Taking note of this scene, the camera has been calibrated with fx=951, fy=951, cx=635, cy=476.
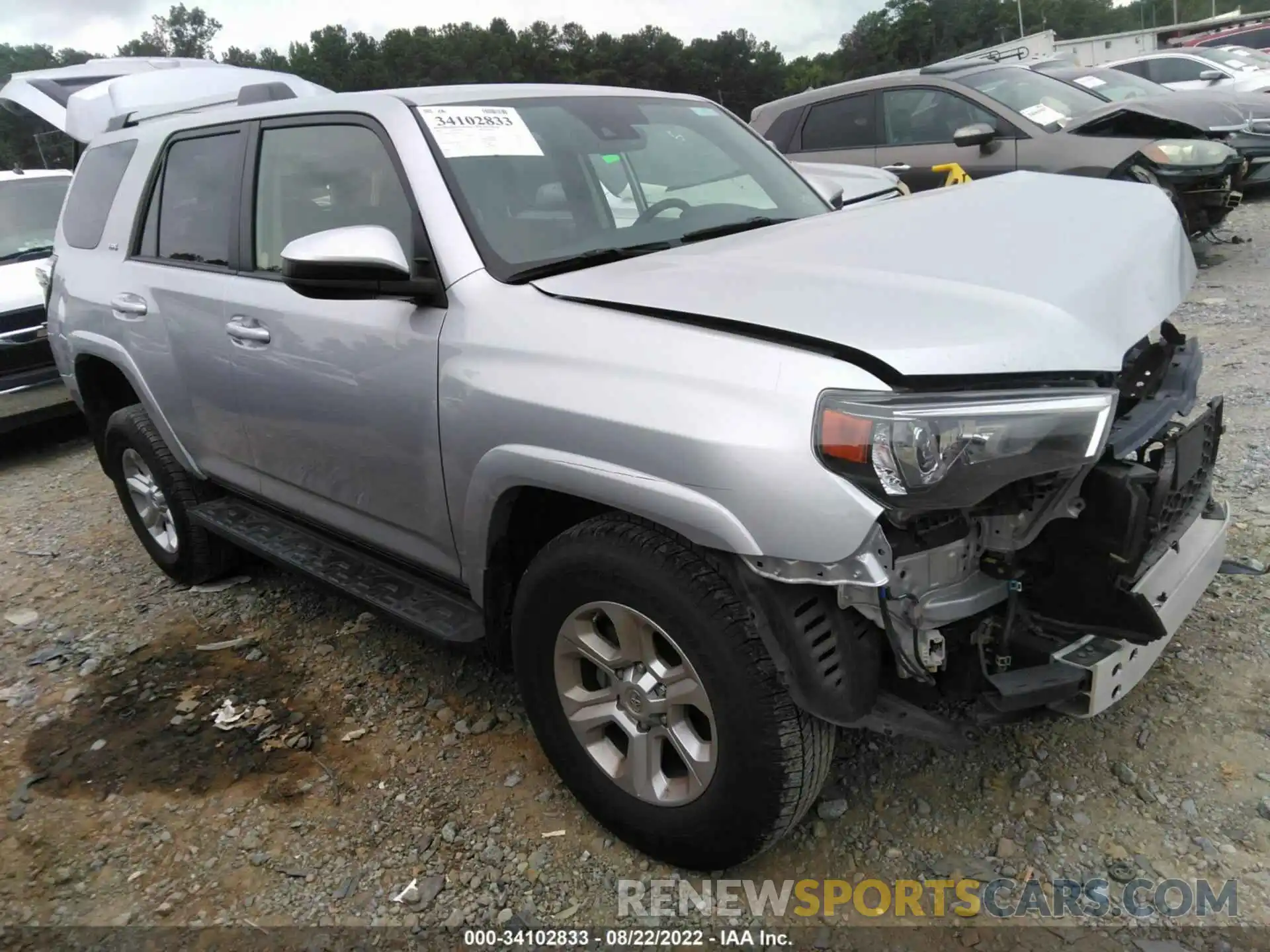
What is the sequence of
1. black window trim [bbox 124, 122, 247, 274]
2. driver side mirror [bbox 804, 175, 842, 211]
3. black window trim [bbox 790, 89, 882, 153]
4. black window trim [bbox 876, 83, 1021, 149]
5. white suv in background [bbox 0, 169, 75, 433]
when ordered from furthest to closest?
black window trim [bbox 790, 89, 882, 153], black window trim [bbox 876, 83, 1021, 149], white suv in background [bbox 0, 169, 75, 433], driver side mirror [bbox 804, 175, 842, 211], black window trim [bbox 124, 122, 247, 274]

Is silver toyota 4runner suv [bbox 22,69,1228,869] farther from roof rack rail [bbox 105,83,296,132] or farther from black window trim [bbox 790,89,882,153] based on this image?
black window trim [bbox 790,89,882,153]

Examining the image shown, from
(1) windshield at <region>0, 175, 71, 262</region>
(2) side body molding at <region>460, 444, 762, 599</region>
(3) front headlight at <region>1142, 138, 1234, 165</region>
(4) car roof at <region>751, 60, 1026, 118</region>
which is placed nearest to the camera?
(2) side body molding at <region>460, 444, 762, 599</region>

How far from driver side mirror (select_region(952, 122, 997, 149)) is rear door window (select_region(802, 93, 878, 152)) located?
1.06m

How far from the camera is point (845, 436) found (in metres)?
1.73

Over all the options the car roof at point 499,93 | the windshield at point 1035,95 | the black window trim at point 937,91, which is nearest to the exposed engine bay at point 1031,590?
the car roof at point 499,93

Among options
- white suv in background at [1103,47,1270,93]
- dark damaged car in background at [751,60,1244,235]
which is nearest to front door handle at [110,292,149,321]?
dark damaged car in background at [751,60,1244,235]

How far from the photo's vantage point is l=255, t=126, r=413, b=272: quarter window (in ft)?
8.68

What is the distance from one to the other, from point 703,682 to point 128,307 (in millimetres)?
2961

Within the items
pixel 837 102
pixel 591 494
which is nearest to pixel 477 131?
pixel 591 494

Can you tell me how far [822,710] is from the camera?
6.13ft

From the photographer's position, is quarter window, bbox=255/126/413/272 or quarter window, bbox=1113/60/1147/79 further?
quarter window, bbox=1113/60/1147/79

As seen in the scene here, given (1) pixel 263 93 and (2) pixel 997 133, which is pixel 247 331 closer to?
(1) pixel 263 93

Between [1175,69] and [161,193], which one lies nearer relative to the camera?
[161,193]

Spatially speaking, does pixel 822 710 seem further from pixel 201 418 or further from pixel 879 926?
pixel 201 418
